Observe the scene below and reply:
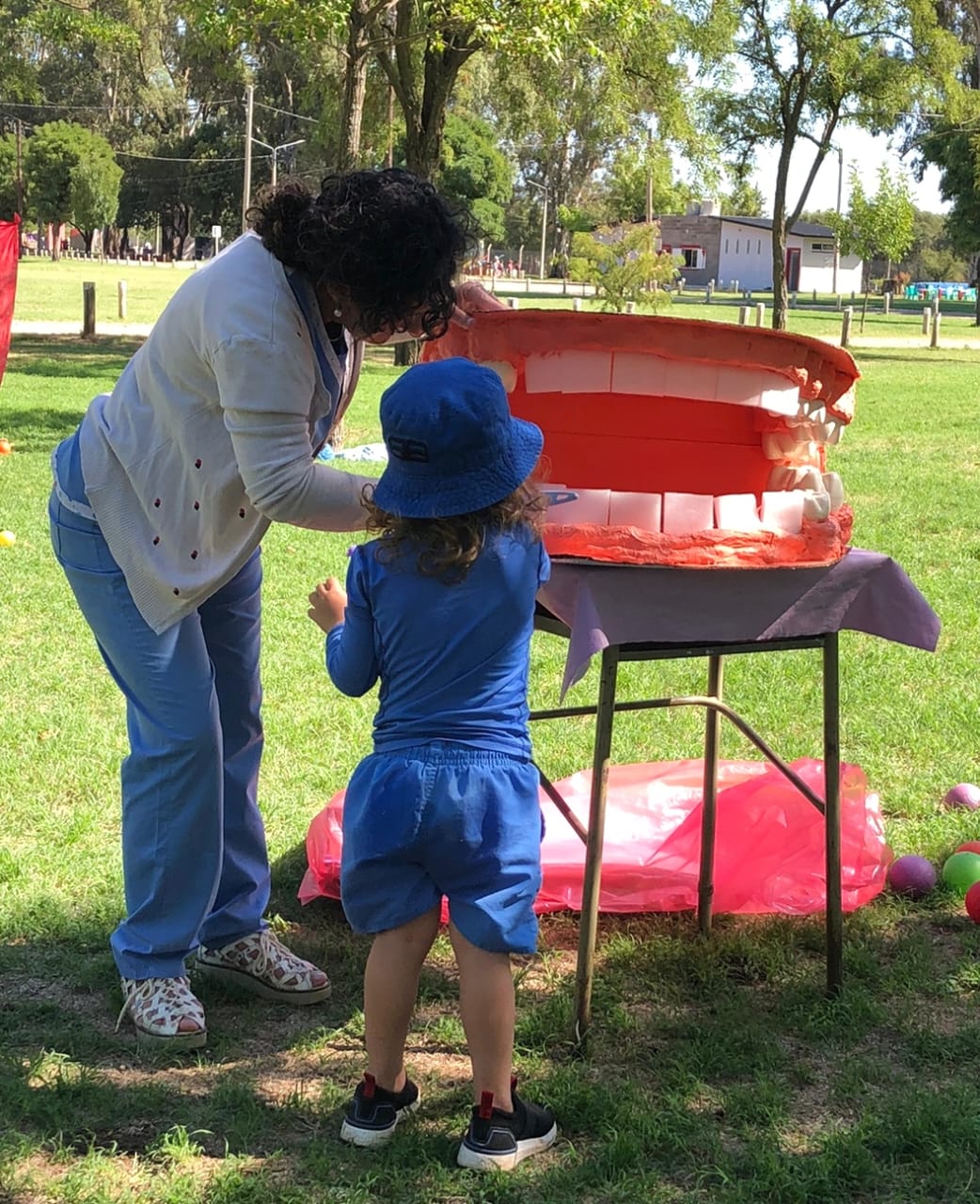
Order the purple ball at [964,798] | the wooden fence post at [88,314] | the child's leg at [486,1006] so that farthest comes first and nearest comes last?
the wooden fence post at [88,314] → the purple ball at [964,798] → the child's leg at [486,1006]

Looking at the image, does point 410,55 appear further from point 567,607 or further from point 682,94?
point 567,607

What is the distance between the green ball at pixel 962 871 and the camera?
3.51 metres

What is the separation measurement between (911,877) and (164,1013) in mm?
1878

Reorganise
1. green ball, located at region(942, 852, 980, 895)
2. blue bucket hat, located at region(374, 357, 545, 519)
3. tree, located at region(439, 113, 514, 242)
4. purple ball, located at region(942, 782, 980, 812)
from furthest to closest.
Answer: tree, located at region(439, 113, 514, 242) → purple ball, located at region(942, 782, 980, 812) → green ball, located at region(942, 852, 980, 895) → blue bucket hat, located at region(374, 357, 545, 519)

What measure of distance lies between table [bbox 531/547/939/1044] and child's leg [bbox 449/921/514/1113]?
455 millimetres

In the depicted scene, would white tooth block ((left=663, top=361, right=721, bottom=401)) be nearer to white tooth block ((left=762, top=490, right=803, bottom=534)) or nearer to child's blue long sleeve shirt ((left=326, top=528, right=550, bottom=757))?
white tooth block ((left=762, top=490, right=803, bottom=534))

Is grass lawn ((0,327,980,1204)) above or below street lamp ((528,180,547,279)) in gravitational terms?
below

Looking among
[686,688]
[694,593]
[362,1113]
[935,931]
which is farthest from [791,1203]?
[686,688]

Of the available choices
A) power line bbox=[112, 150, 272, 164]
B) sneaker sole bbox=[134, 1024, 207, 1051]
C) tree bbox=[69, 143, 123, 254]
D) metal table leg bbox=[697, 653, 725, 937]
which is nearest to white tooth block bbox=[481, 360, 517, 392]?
metal table leg bbox=[697, 653, 725, 937]

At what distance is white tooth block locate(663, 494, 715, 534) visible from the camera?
2.59 meters

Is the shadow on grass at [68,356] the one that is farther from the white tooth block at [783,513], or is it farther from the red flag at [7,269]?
the white tooth block at [783,513]

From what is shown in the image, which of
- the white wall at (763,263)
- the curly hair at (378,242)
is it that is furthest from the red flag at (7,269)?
the white wall at (763,263)

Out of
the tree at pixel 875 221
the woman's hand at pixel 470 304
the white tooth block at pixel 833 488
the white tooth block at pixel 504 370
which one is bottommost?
the white tooth block at pixel 833 488

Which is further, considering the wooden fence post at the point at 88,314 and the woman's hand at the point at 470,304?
the wooden fence post at the point at 88,314
